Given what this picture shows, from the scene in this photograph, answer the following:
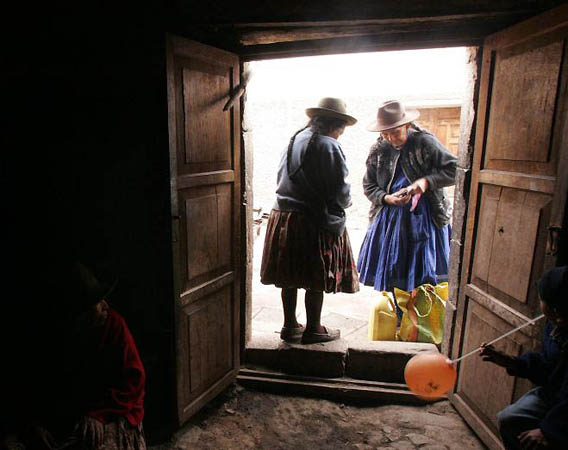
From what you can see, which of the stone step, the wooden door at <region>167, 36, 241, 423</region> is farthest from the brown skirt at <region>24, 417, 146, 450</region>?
the stone step

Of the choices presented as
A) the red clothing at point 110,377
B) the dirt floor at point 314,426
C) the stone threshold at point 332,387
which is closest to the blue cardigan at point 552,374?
the dirt floor at point 314,426

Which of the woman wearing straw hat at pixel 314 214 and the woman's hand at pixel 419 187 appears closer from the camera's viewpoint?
the woman wearing straw hat at pixel 314 214

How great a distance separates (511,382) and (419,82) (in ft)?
29.8

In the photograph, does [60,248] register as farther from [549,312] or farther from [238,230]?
[549,312]

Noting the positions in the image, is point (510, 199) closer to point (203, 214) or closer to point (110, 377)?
point (203, 214)

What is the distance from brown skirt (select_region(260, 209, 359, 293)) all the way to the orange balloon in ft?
4.56

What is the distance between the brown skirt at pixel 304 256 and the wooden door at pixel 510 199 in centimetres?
104

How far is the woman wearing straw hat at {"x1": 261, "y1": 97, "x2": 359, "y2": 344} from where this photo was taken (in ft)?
Answer: 12.0

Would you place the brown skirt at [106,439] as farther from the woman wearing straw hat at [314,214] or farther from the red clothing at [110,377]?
the woman wearing straw hat at [314,214]

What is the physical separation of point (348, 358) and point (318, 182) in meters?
1.68

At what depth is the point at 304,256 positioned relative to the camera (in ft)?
12.3

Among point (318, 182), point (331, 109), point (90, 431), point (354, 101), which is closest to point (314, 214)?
point (318, 182)

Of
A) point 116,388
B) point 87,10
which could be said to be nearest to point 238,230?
point 116,388

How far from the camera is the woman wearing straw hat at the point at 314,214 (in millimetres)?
3652
